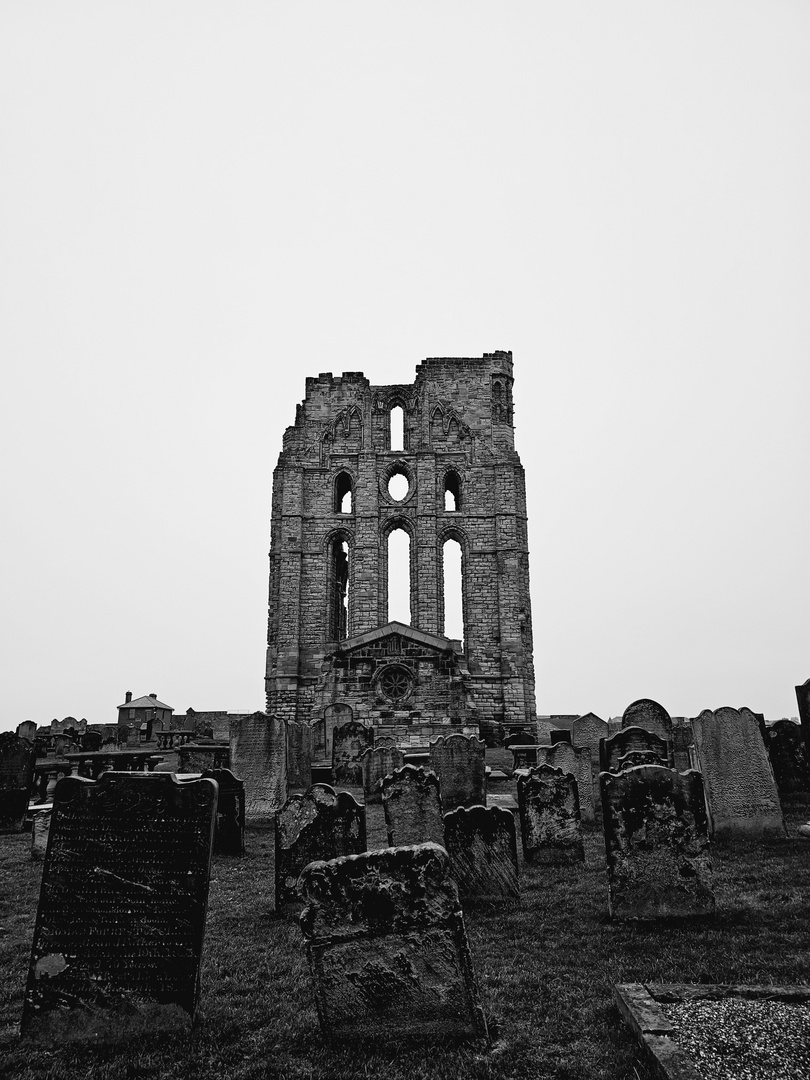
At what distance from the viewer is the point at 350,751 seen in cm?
1524

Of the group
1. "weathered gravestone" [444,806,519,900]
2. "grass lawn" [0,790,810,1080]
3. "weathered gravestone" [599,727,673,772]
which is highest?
"weathered gravestone" [599,727,673,772]

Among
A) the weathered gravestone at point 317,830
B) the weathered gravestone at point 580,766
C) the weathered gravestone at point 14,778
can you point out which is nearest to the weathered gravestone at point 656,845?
the weathered gravestone at point 317,830

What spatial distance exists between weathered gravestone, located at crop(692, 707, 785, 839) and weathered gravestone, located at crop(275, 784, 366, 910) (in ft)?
16.6

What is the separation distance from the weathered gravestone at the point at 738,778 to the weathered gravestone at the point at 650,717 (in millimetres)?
2748

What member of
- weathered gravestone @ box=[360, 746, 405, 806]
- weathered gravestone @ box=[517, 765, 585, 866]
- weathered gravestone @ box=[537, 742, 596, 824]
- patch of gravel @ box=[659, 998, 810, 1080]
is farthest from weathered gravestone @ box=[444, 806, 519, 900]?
weathered gravestone @ box=[360, 746, 405, 806]

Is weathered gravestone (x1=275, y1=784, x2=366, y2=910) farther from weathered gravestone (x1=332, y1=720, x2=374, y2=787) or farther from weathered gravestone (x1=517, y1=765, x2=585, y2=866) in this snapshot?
weathered gravestone (x1=332, y1=720, x2=374, y2=787)

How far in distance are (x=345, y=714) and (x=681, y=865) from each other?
13.3 m

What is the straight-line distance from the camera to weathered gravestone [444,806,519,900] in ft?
20.3

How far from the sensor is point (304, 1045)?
11.9ft

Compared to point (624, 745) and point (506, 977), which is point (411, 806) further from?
point (624, 745)

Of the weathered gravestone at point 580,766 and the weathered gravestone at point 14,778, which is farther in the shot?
the weathered gravestone at point 14,778

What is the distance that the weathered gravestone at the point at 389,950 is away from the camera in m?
3.63

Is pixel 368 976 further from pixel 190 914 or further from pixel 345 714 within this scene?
pixel 345 714

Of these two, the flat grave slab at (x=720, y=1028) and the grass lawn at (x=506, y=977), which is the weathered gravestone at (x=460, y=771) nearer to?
the grass lawn at (x=506, y=977)
